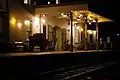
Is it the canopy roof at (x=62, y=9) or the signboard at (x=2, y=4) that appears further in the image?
the canopy roof at (x=62, y=9)

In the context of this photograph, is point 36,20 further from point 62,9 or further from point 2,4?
point 2,4

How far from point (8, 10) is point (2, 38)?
2021mm

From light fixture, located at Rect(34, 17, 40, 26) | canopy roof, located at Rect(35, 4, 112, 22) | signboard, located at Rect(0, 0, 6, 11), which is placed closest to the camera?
signboard, located at Rect(0, 0, 6, 11)

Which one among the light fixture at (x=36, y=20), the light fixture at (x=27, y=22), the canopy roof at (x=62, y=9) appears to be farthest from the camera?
the light fixture at (x=36, y=20)

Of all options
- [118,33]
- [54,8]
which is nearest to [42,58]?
[54,8]

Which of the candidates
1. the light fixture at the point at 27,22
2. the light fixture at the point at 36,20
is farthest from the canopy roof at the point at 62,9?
the light fixture at the point at 27,22

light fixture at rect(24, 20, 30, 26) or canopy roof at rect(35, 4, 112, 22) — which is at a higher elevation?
canopy roof at rect(35, 4, 112, 22)

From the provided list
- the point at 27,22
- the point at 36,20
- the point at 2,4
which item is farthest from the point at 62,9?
the point at 2,4

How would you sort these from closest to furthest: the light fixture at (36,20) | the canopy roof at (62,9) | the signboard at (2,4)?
the signboard at (2,4)
the canopy roof at (62,9)
the light fixture at (36,20)

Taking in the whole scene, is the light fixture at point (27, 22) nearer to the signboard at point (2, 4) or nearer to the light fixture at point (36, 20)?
the light fixture at point (36, 20)

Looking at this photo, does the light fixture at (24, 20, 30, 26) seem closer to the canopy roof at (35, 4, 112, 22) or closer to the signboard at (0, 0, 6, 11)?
the canopy roof at (35, 4, 112, 22)

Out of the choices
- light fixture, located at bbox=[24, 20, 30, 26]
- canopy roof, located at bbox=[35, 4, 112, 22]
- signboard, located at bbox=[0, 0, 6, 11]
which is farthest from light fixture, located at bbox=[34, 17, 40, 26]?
signboard, located at bbox=[0, 0, 6, 11]

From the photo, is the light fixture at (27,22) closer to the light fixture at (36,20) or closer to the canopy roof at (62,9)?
the light fixture at (36,20)

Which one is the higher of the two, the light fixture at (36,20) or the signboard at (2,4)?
the signboard at (2,4)
